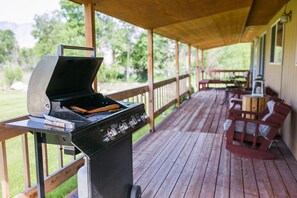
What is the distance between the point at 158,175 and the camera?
3066 mm

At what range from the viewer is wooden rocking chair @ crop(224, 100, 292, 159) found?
3455 mm

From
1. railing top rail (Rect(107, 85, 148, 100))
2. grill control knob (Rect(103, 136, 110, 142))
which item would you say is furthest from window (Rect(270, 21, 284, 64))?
grill control knob (Rect(103, 136, 110, 142))

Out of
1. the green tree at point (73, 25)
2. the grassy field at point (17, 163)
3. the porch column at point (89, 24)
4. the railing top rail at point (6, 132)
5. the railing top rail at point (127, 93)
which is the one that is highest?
the green tree at point (73, 25)

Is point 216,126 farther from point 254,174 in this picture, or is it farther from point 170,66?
point 170,66

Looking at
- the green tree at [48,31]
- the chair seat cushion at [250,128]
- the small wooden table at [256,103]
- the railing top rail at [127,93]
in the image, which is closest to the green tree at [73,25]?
the green tree at [48,31]

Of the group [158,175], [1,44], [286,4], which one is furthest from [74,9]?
[158,175]

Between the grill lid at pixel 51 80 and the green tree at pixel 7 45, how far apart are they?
527 inches

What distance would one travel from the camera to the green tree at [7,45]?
14.2 meters

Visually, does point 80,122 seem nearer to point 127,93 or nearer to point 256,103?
point 127,93

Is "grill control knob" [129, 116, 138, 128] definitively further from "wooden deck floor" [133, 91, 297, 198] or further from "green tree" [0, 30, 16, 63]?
"green tree" [0, 30, 16, 63]

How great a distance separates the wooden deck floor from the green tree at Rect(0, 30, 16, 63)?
1234 centimetres

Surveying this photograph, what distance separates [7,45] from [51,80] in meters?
15.3

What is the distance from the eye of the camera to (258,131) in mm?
3607

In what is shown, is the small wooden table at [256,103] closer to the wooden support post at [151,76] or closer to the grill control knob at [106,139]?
the wooden support post at [151,76]
